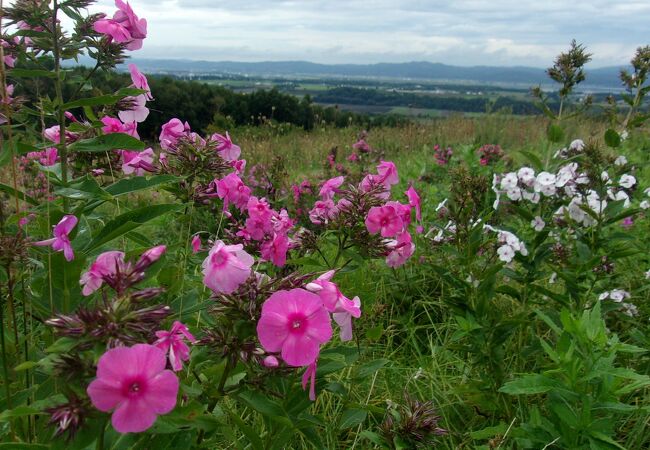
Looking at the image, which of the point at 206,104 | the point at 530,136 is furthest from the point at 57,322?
the point at 206,104

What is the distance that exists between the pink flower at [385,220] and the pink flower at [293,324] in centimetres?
55

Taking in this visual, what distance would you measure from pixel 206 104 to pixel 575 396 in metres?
18.7

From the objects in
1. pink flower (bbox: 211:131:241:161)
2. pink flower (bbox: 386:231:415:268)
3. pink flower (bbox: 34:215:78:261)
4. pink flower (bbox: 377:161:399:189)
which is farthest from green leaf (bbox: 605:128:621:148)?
pink flower (bbox: 34:215:78:261)

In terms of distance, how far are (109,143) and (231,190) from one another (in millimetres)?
351

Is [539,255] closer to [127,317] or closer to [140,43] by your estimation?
[140,43]

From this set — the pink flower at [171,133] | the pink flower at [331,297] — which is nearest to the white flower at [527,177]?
the pink flower at [171,133]

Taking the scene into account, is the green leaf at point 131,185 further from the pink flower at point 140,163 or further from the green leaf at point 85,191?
the pink flower at point 140,163

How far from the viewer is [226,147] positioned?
1.62 m

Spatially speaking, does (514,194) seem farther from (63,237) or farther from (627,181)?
(63,237)

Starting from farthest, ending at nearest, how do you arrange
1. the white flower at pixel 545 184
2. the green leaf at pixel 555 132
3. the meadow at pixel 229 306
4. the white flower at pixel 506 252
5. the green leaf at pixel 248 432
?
the green leaf at pixel 555 132
the white flower at pixel 545 184
the white flower at pixel 506 252
the green leaf at pixel 248 432
the meadow at pixel 229 306

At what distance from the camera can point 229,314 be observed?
1.02m

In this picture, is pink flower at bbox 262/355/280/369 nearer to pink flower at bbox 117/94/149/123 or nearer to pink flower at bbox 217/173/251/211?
pink flower at bbox 217/173/251/211

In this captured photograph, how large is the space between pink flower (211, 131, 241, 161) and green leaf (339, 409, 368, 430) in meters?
0.85

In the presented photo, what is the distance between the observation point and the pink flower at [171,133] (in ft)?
5.12
